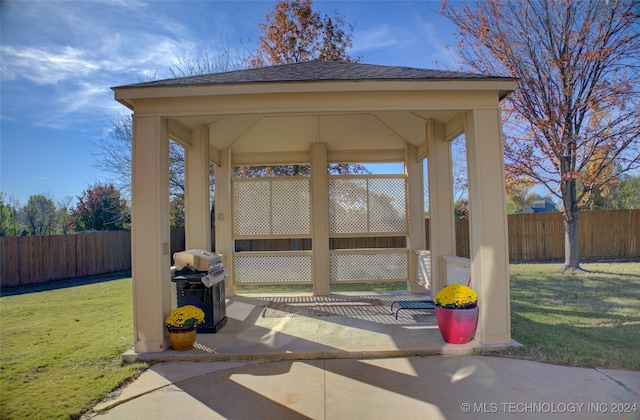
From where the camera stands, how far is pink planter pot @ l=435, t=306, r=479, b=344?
438cm

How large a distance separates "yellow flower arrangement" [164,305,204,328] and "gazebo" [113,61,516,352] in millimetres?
118

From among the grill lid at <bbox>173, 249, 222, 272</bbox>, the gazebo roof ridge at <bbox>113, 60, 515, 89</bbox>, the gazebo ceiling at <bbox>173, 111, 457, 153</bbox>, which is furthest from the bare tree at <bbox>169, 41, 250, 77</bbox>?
the grill lid at <bbox>173, 249, 222, 272</bbox>

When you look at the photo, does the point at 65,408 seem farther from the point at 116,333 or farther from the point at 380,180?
the point at 380,180

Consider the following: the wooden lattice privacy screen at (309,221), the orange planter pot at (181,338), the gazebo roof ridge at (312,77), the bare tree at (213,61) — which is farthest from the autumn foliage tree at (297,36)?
the orange planter pot at (181,338)

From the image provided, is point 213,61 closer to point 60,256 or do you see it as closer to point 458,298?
point 60,256

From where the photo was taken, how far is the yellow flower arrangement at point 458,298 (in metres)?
4.41

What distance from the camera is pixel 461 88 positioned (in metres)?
4.46

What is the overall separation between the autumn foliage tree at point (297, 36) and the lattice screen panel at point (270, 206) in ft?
27.9

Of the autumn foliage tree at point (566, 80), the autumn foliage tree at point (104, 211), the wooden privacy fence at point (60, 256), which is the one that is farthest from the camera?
the autumn foliage tree at point (104, 211)

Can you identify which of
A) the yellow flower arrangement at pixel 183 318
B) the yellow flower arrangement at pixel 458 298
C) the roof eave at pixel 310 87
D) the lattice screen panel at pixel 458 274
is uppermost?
the roof eave at pixel 310 87

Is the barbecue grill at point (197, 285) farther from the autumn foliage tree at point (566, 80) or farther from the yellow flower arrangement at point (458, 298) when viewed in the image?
the autumn foliage tree at point (566, 80)

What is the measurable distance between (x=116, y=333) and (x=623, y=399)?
553 centimetres

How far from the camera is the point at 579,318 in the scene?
18.8ft

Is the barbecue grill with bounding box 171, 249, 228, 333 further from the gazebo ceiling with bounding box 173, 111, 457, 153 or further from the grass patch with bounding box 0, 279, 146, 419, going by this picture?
the gazebo ceiling with bounding box 173, 111, 457, 153
